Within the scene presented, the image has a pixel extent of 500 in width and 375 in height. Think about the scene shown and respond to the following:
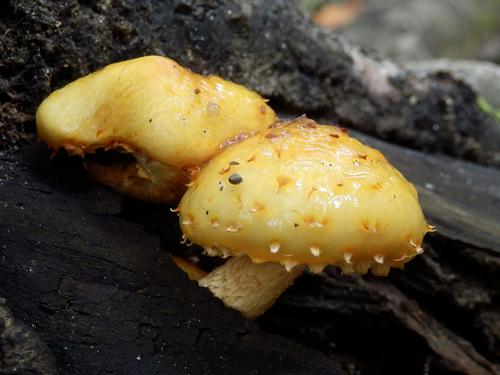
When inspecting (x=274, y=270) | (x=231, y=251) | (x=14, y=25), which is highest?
(x=14, y=25)

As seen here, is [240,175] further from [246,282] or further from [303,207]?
[246,282]

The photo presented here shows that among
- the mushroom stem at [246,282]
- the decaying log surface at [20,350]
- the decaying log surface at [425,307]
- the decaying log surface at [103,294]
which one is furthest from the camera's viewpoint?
the decaying log surface at [425,307]

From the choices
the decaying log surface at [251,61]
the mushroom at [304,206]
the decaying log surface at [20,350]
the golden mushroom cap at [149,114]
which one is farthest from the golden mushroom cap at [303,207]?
the decaying log surface at [251,61]

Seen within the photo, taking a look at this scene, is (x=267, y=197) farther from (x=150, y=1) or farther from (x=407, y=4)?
(x=407, y=4)

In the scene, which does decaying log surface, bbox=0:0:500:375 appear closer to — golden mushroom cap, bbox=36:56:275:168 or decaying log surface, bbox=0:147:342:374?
decaying log surface, bbox=0:147:342:374

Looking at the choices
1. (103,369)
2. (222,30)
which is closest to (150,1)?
(222,30)

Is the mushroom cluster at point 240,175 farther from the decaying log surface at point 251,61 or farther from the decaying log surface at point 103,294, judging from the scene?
the decaying log surface at point 251,61
